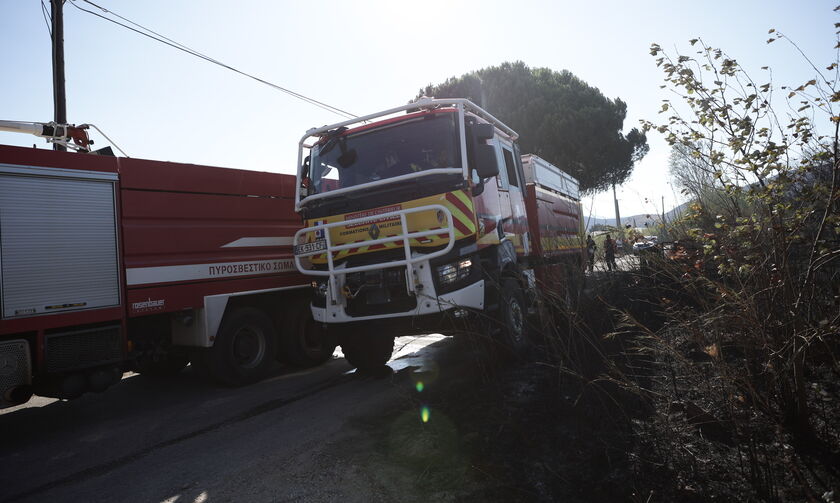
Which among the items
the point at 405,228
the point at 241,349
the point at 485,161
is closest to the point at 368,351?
the point at 241,349

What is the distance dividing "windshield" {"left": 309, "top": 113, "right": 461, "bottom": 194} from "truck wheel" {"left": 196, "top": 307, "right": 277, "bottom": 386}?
1728 millimetres

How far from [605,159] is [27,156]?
2567 centimetres

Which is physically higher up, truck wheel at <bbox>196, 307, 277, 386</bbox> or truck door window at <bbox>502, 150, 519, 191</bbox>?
truck door window at <bbox>502, 150, 519, 191</bbox>

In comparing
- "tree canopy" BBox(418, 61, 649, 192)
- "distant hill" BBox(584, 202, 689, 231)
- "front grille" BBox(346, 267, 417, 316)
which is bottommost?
"front grille" BBox(346, 267, 417, 316)

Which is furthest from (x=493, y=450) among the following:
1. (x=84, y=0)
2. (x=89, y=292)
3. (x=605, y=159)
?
(x=605, y=159)

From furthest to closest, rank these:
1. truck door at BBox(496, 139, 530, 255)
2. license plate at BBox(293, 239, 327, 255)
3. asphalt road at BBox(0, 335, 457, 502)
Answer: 1. truck door at BBox(496, 139, 530, 255)
2. license plate at BBox(293, 239, 327, 255)
3. asphalt road at BBox(0, 335, 457, 502)

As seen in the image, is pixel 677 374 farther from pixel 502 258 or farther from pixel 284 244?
pixel 284 244

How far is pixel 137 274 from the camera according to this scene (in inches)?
206

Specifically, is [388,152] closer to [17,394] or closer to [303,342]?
[303,342]

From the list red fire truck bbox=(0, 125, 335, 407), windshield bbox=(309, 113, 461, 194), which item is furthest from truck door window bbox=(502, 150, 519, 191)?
red fire truck bbox=(0, 125, 335, 407)

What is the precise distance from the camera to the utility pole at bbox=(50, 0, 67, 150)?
9703 mm

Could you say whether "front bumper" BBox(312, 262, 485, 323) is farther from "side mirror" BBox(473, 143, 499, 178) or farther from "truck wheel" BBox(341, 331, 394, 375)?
"side mirror" BBox(473, 143, 499, 178)

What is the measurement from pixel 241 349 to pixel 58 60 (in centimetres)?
768

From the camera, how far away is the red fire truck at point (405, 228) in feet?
16.1
